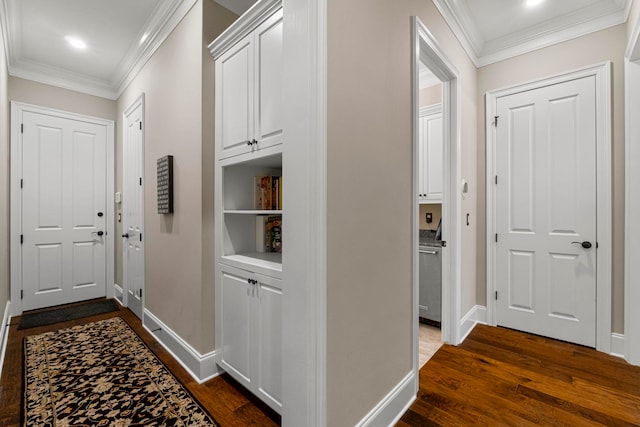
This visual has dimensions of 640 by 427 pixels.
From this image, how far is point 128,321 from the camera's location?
2.98 metres

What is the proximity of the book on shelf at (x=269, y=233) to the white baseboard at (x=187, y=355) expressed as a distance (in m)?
0.82

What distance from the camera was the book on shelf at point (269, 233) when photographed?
2012 millimetres

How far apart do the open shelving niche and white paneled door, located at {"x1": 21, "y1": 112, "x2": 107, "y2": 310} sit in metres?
2.91

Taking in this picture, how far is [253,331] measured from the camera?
1.62 m

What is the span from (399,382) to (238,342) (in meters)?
1.00

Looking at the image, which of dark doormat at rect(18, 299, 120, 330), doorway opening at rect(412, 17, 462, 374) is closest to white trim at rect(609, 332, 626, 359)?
doorway opening at rect(412, 17, 462, 374)

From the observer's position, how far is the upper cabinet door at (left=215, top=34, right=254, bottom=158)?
169 cm

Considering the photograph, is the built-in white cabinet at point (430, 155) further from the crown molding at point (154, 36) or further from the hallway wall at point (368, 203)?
the crown molding at point (154, 36)

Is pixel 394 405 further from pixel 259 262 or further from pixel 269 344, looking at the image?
pixel 259 262

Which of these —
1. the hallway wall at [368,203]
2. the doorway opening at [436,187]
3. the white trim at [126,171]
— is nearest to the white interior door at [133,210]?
the white trim at [126,171]

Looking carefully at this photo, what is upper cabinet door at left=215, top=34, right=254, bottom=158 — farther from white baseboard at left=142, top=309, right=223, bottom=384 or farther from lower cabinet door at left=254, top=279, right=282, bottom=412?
white baseboard at left=142, top=309, right=223, bottom=384

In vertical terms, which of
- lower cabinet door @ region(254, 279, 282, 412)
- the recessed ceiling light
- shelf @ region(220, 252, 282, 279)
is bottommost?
lower cabinet door @ region(254, 279, 282, 412)

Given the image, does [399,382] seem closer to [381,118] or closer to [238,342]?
[238,342]

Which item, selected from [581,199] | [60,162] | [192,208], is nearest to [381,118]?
[192,208]
